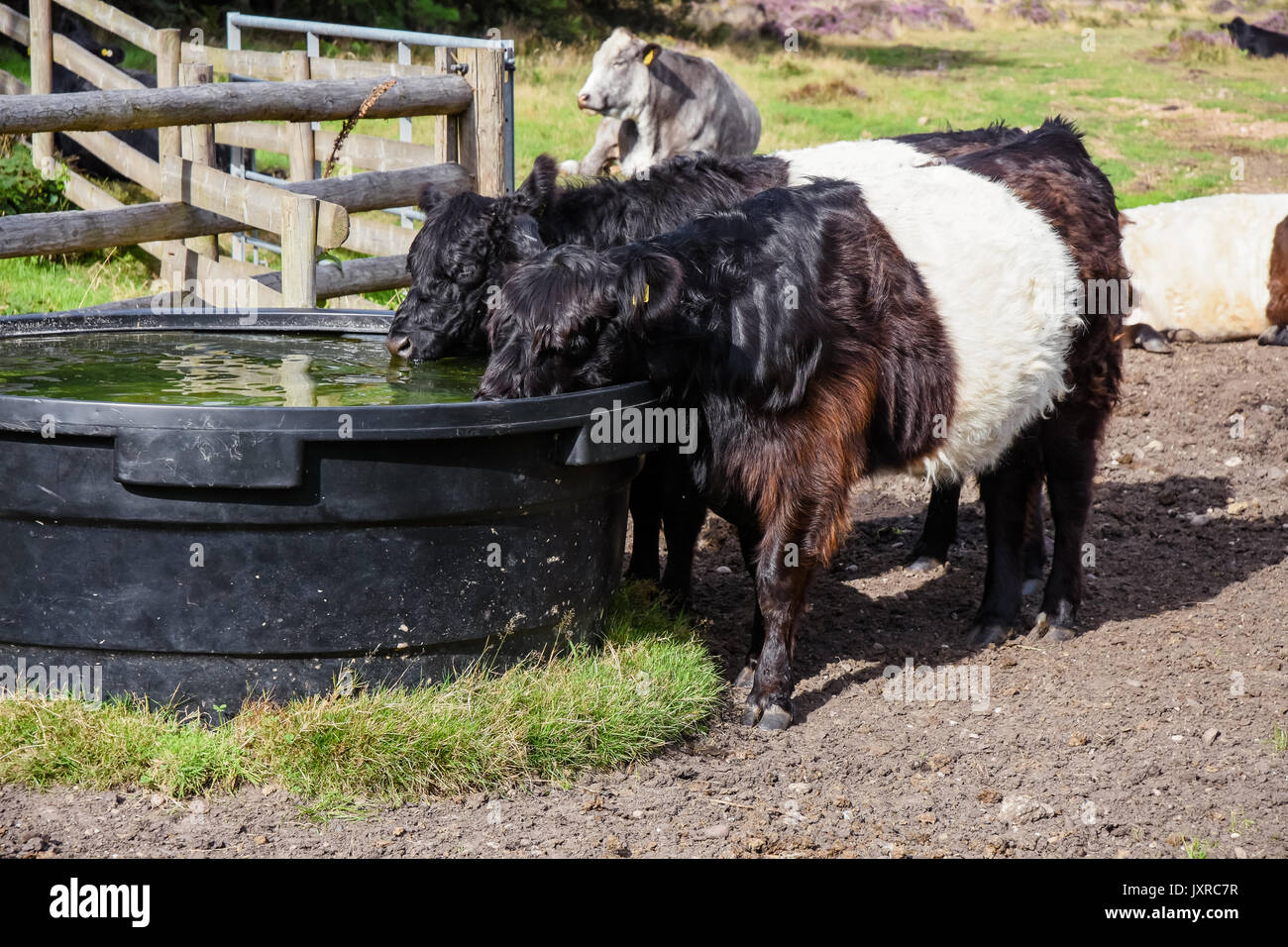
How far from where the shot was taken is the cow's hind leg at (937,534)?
20.0 feet

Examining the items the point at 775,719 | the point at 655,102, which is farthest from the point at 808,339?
the point at 655,102

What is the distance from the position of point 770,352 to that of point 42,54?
8706mm

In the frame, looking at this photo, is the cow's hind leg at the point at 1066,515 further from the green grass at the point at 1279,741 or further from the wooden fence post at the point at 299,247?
the wooden fence post at the point at 299,247

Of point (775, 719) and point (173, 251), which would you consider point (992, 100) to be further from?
point (775, 719)

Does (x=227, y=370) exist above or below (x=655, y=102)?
below

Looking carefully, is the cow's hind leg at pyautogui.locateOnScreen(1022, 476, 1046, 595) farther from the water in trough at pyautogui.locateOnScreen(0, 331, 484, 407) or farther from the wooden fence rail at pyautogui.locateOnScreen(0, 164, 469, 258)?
the wooden fence rail at pyautogui.locateOnScreen(0, 164, 469, 258)

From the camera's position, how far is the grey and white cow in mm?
12297

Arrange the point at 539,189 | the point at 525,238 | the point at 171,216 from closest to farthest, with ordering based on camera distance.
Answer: the point at 525,238 < the point at 539,189 < the point at 171,216

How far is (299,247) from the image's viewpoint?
630 cm

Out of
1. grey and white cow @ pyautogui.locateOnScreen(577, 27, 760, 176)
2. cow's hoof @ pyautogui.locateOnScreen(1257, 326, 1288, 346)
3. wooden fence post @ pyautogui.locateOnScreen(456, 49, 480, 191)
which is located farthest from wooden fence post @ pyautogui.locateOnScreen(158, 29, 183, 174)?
cow's hoof @ pyautogui.locateOnScreen(1257, 326, 1288, 346)

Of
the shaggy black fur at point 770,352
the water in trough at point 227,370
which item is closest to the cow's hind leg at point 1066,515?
the shaggy black fur at point 770,352

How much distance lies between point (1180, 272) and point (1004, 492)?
456 centimetres

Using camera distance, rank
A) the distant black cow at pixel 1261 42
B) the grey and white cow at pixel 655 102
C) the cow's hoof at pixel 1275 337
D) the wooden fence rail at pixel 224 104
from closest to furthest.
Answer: the wooden fence rail at pixel 224 104
the cow's hoof at pixel 1275 337
the grey and white cow at pixel 655 102
the distant black cow at pixel 1261 42

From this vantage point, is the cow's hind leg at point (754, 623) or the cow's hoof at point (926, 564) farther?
the cow's hoof at point (926, 564)
